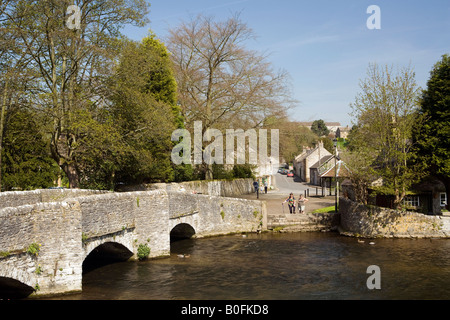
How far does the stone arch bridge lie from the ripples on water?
1.01 meters

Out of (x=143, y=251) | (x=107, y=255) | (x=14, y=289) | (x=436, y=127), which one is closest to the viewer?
(x=14, y=289)

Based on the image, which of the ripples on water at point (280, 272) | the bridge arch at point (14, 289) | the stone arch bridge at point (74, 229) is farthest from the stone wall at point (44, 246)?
the ripples on water at point (280, 272)

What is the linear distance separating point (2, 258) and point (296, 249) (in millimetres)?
15812

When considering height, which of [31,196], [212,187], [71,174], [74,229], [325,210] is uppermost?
[71,174]

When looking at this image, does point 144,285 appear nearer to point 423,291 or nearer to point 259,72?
point 423,291

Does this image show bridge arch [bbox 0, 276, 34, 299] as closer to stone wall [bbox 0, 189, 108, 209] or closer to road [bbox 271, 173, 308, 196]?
stone wall [bbox 0, 189, 108, 209]

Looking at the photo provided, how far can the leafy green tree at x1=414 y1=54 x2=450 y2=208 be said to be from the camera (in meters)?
28.3

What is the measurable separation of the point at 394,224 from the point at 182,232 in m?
13.4

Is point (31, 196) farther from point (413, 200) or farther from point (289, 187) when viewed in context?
point (289, 187)

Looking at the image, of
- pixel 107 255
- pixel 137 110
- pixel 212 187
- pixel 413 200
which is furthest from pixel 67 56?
pixel 413 200

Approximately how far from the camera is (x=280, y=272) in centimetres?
2034

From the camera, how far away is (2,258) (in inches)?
555

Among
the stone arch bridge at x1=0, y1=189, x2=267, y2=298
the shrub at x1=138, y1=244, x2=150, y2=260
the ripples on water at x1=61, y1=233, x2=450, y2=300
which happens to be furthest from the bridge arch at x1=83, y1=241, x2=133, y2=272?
the ripples on water at x1=61, y1=233, x2=450, y2=300

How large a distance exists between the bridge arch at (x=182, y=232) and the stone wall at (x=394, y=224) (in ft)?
34.1
